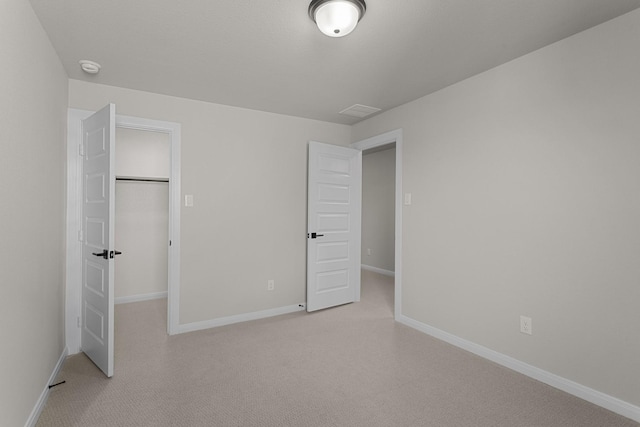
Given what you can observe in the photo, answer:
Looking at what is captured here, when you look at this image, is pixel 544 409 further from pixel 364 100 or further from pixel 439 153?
pixel 364 100

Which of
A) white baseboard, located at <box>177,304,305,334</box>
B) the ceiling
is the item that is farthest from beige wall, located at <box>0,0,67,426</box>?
white baseboard, located at <box>177,304,305,334</box>

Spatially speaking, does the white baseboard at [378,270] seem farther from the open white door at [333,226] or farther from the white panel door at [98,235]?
the white panel door at [98,235]

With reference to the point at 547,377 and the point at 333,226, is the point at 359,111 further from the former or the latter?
the point at 547,377

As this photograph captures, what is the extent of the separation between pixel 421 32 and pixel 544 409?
2.59m

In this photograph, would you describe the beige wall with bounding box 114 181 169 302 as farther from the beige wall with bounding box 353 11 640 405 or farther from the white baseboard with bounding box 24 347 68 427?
the beige wall with bounding box 353 11 640 405

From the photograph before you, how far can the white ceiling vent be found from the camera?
3712 millimetres

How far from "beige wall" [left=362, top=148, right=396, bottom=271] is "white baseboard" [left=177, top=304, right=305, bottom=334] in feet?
9.31

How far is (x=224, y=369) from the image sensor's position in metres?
2.60

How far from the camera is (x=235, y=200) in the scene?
3.72m

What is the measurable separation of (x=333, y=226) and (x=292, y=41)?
7.96ft

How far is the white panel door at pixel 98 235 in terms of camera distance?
2.42m

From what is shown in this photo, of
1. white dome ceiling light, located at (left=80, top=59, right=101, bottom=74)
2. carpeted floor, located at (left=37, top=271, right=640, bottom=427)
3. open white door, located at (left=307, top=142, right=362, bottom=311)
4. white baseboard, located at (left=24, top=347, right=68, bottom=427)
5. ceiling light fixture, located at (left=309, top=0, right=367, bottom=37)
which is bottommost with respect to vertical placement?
carpeted floor, located at (left=37, top=271, right=640, bottom=427)

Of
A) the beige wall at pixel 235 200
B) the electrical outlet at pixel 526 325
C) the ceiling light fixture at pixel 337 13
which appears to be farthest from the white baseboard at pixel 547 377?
the ceiling light fixture at pixel 337 13

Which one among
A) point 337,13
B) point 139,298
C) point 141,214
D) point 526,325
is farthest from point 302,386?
point 141,214
